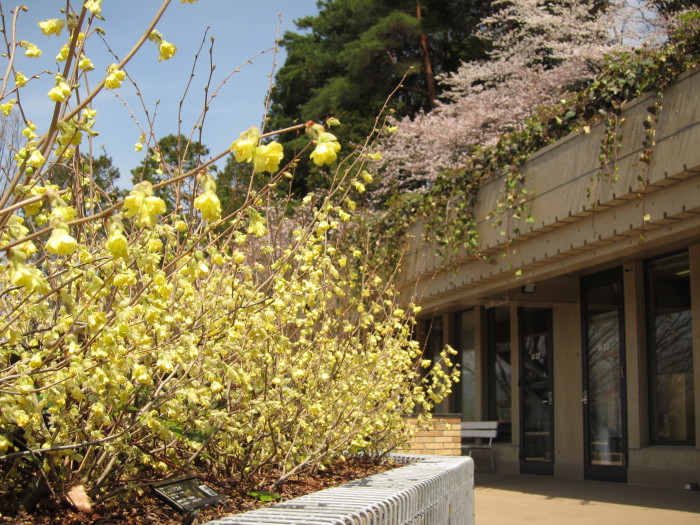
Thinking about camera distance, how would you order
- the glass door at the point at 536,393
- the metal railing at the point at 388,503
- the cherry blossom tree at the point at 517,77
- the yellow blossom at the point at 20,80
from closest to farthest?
1. the metal railing at the point at 388,503
2. the yellow blossom at the point at 20,80
3. the glass door at the point at 536,393
4. the cherry blossom tree at the point at 517,77

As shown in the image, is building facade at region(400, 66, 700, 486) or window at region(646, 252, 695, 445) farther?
window at region(646, 252, 695, 445)

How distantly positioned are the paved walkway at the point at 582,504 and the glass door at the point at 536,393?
4.53ft

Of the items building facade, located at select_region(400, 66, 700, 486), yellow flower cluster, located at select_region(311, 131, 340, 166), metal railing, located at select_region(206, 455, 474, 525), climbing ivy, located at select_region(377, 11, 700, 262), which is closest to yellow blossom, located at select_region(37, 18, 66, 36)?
yellow flower cluster, located at select_region(311, 131, 340, 166)

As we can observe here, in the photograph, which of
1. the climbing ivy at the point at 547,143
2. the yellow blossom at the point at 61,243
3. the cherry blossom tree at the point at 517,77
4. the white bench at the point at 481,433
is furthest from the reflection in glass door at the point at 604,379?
the yellow blossom at the point at 61,243

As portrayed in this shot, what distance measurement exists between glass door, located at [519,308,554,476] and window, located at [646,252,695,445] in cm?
226

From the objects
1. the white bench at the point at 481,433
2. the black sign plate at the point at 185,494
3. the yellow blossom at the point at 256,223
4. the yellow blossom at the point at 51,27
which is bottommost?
the white bench at the point at 481,433

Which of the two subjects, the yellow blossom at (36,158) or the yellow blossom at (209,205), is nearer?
the yellow blossom at (209,205)

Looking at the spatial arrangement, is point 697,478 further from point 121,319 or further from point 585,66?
point 585,66

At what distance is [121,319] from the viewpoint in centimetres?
265

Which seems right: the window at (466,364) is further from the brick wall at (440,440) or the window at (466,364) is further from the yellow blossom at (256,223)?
the yellow blossom at (256,223)

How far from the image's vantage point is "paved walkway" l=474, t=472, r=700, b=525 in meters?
6.84

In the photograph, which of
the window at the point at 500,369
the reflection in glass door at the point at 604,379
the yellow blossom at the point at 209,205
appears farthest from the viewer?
the window at the point at 500,369

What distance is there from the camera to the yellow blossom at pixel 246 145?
1.83 m

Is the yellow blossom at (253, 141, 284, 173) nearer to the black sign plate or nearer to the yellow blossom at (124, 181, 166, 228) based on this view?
the yellow blossom at (124, 181, 166, 228)
